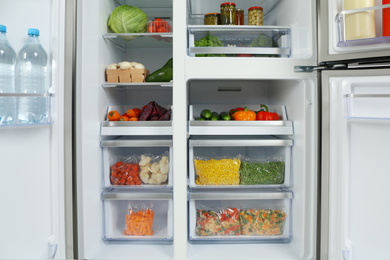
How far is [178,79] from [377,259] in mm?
1099

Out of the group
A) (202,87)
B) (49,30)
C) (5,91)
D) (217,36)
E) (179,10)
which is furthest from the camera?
(202,87)

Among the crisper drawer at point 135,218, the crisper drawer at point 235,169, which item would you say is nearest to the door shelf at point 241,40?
the crisper drawer at point 235,169

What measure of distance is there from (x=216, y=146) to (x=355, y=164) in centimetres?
69

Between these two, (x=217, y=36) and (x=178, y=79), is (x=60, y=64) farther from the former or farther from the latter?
(x=217, y=36)

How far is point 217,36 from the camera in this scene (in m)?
1.58

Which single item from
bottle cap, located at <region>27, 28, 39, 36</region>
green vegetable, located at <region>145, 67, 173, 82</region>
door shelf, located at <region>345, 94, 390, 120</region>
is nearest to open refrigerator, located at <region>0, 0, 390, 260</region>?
door shelf, located at <region>345, 94, 390, 120</region>

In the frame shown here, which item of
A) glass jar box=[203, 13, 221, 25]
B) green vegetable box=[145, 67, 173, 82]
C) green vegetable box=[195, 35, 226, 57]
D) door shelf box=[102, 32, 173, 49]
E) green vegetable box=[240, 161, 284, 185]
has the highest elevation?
glass jar box=[203, 13, 221, 25]

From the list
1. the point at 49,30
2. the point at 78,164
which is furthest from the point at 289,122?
the point at 49,30

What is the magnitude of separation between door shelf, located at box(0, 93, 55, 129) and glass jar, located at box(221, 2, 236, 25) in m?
0.96

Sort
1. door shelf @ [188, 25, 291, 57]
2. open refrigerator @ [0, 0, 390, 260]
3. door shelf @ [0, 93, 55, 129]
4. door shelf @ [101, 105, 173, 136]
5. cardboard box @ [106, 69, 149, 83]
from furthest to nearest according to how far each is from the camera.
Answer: cardboard box @ [106, 69, 149, 83] → door shelf @ [101, 105, 173, 136] → door shelf @ [188, 25, 291, 57] → open refrigerator @ [0, 0, 390, 260] → door shelf @ [0, 93, 55, 129]

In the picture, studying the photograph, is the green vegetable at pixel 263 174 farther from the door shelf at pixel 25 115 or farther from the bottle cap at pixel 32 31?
the bottle cap at pixel 32 31

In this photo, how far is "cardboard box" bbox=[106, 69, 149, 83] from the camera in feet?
5.57

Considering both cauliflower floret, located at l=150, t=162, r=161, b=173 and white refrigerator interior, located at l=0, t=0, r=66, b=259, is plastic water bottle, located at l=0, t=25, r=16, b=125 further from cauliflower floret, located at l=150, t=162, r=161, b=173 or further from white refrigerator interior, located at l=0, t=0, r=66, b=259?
cauliflower floret, located at l=150, t=162, r=161, b=173

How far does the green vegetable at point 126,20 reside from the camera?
5.59 feet
